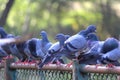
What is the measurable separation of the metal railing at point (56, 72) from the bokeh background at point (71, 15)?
835 inches

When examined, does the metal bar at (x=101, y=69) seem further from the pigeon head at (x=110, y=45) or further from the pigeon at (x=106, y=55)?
the pigeon head at (x=110, y=45)

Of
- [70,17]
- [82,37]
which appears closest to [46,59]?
[82,37]

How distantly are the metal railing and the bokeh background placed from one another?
21.2 meters

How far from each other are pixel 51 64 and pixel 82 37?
1.43 ft

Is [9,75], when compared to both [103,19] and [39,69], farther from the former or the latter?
[103,19]

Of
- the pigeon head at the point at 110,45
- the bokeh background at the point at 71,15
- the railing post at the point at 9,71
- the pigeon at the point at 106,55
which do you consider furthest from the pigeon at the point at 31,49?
the bokeh background at the point at 71,15

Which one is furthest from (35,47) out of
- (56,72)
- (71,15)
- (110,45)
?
(71,15)

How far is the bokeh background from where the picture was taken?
29.9 m

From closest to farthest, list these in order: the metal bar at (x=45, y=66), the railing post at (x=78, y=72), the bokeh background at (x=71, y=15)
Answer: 1. the railing post at (x=78, y=72)
2. the metal bar at (x=45, y=66)
3. the bokeh background at (x=71, y=15)

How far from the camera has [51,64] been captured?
196 inches

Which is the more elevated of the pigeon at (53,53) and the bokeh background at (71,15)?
the bokeh background at (71,15)

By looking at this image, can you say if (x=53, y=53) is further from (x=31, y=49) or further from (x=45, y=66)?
(x=31, y=49)

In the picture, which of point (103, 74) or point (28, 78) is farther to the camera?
point (28, 78)

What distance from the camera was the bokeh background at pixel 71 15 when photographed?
98.1ft
